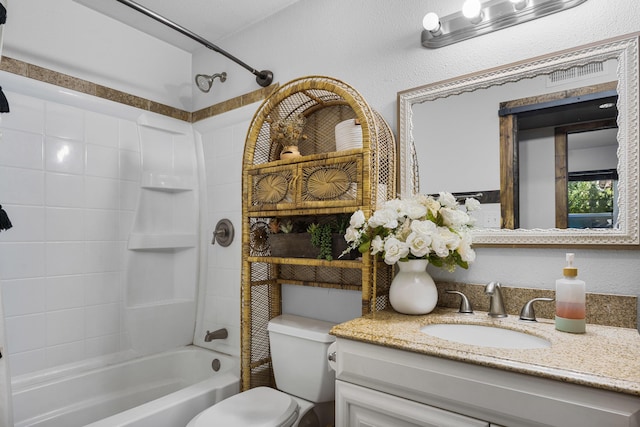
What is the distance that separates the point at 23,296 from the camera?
1.83 metres

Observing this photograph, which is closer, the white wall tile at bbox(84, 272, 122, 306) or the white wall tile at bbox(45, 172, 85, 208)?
the white wall tile at bbox(45, 172, 85, 208)

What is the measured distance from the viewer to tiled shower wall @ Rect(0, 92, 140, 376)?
5.95 feet

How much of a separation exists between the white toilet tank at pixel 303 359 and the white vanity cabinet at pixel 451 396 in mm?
381

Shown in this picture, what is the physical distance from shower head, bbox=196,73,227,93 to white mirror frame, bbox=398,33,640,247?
1.44 metres

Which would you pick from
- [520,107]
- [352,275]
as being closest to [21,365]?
[352,275]

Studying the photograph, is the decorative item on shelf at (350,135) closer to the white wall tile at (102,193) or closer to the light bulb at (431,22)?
the light bulb at (431,22)

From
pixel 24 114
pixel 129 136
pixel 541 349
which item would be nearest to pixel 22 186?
pixel 24 114

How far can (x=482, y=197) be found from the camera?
56.7 inches

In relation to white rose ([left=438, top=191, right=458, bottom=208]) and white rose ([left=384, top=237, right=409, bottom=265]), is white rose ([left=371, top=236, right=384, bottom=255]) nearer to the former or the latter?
white rose ([left=384, top=237, right=409, bottom=265])

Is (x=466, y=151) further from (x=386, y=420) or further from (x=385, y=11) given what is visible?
(x=386, y=420)

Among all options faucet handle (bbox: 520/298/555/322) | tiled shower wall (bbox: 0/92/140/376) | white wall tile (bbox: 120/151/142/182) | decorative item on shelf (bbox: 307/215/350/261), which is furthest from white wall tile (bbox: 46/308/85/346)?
faucet handle (bbox: 520/298/555/322)

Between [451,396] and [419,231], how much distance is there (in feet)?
1.68

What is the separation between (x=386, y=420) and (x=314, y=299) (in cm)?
88

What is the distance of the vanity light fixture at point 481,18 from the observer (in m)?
1.35
